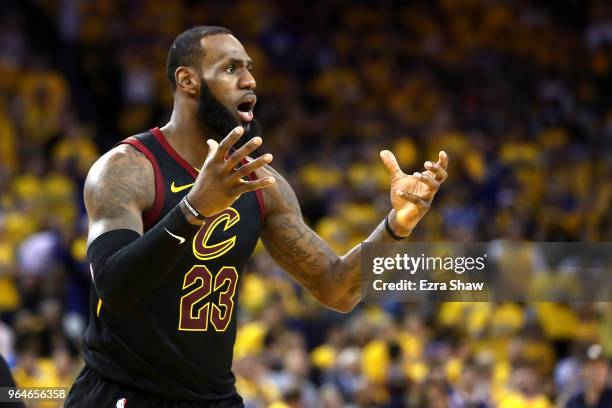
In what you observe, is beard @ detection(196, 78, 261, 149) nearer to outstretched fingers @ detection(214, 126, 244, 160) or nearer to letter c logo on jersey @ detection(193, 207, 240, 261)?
letter c logo on jersey @ detection(193, 207, 240, 261)

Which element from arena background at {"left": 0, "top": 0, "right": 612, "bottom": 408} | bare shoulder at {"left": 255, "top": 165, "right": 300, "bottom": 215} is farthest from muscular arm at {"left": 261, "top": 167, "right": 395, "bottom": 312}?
arena background at {"left": 0, "top": 0, "right": 612, "bottom": 408}

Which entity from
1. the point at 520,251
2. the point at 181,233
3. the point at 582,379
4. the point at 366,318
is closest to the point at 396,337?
the point at 366,318

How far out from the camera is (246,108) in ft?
15.2

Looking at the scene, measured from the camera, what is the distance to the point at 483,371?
32.1 feet

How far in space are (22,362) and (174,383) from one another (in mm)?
5700

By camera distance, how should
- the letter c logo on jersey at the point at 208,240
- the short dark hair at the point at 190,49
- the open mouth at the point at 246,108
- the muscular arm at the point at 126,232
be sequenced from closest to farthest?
the muscular arm at the point at 126,232 < the letter c logo on jersey at the point at 208,240 < the open mouth at the point at 246,108 < the short dark hair at the point at 190,49

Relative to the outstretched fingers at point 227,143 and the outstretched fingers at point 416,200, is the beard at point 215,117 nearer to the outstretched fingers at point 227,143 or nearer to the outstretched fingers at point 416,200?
the outstretched fingers at point 416,200

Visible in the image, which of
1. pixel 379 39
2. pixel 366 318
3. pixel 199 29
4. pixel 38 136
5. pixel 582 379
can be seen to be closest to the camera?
pixel 199 29

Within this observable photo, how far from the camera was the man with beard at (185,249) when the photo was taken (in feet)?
14.0

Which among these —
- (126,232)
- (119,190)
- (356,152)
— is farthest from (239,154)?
(356,152)

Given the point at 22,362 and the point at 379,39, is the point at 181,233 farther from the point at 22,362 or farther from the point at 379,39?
the point at 379,39

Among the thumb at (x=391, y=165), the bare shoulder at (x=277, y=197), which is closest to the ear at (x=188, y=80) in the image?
the bare shoulder at (x=277, y=197)

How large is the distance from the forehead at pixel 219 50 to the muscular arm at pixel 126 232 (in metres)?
0.50

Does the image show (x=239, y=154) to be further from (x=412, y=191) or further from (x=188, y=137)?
(x=412, y=191)
